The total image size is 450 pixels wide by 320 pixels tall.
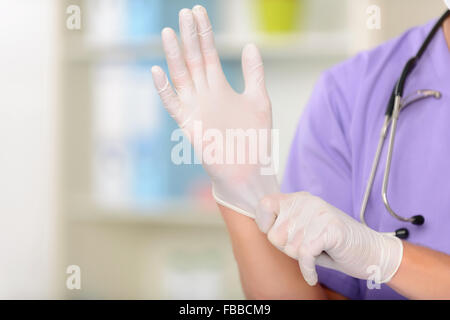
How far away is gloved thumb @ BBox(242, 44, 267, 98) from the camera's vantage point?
0.68 meters

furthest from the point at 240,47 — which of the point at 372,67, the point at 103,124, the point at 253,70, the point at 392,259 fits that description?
the point at 392,259

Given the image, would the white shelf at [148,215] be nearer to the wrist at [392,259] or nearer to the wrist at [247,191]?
the wrist at [247,191]

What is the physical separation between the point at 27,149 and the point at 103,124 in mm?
223

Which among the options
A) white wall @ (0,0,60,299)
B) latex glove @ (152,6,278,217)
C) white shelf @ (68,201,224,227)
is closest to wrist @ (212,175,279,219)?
latex glove @ (152,6,278,217)

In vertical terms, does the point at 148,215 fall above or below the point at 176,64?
below

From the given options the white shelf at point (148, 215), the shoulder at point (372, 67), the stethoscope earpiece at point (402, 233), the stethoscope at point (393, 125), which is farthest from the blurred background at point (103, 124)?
the stethoscope earpiece at point (402, 233)

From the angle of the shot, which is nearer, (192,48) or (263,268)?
(192,48)

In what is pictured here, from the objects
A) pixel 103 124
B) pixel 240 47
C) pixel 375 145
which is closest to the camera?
pixel 375 145

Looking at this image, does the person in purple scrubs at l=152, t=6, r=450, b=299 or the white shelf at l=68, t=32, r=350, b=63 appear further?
the white shelf at l=68, t=32, r=350, b=63

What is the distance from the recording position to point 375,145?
854mm

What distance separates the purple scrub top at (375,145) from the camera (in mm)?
782

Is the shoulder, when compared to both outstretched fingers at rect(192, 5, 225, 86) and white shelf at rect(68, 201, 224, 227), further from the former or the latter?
white shelf at rect(68, 201, 224, 227)

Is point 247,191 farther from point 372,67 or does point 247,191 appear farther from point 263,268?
point 372,67
